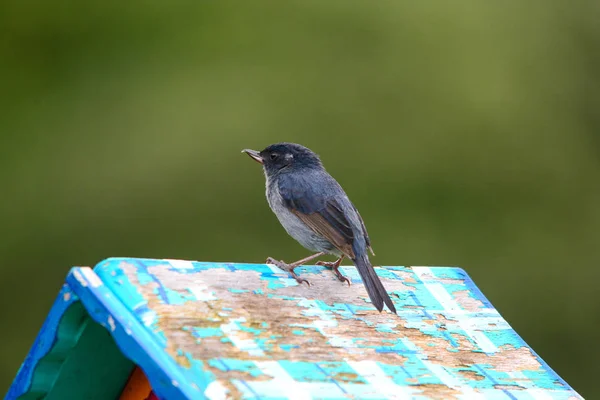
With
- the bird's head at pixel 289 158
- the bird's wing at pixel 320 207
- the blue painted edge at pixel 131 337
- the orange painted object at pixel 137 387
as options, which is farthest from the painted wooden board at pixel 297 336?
the bird's head at pixel 289 158

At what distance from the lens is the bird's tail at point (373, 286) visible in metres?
3.70

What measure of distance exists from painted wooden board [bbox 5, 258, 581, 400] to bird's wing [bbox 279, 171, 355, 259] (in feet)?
2.54

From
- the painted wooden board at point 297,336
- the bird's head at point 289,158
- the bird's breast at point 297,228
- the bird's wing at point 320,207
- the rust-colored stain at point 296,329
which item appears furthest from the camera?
the bird's head at point 289,158

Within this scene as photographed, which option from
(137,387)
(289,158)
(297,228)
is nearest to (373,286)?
(137,387)

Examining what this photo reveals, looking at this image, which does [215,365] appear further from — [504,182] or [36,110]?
[504,182]

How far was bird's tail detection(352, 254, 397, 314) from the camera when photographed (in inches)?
146

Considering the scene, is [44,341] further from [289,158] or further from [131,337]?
[289,158]

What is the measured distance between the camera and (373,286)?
3809 mm

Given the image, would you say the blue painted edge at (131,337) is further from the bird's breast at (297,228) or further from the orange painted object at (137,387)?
the bird's breast at (297,228)

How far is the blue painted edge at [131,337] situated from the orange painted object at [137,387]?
66 centimetres

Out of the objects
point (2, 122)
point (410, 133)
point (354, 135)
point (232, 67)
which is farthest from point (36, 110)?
point (410, 133)

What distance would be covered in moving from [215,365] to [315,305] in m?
0.64

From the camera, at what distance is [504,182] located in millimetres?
8961

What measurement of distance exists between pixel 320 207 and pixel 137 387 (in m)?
1.58
